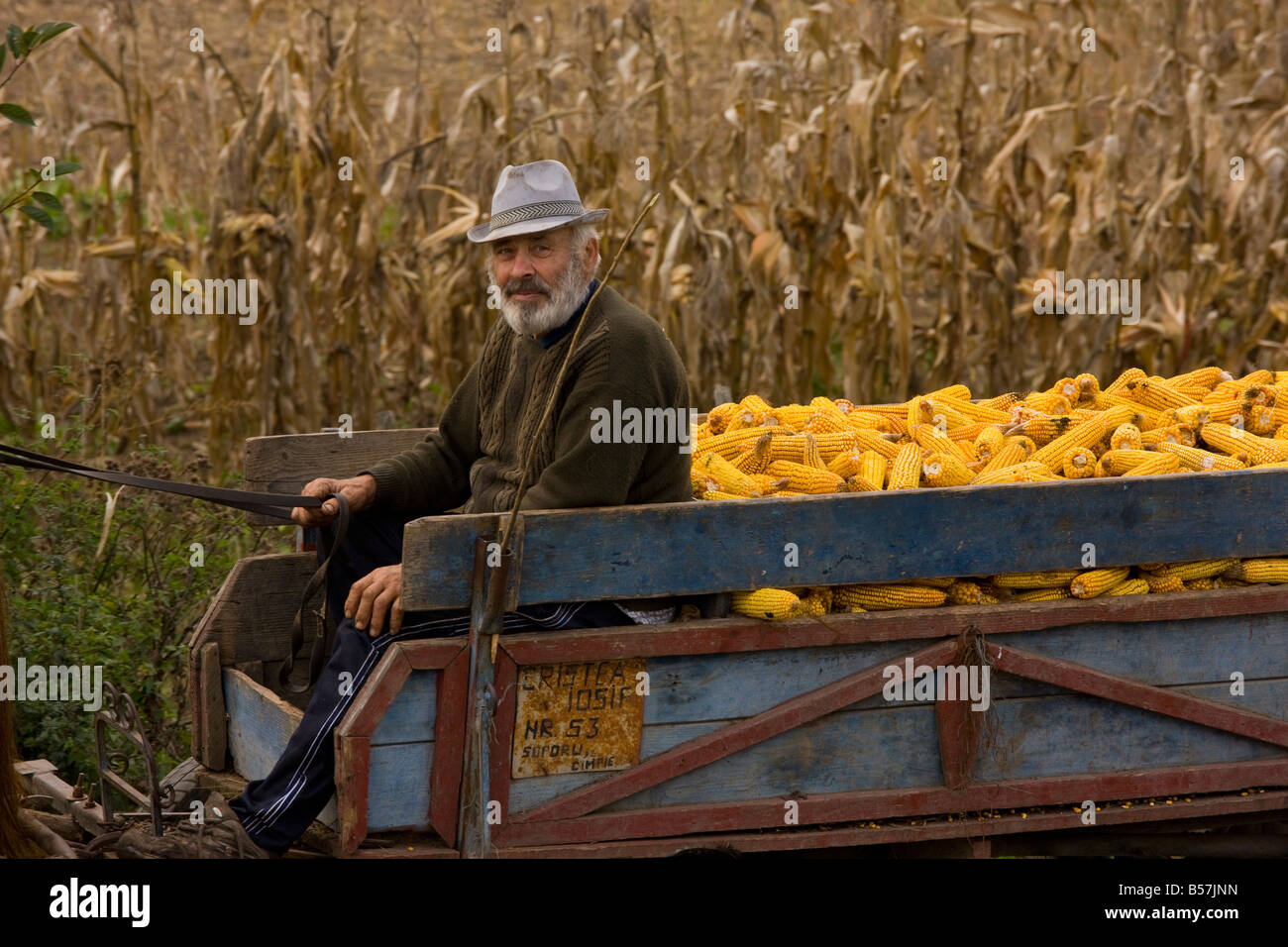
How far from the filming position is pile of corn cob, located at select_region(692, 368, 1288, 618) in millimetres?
3986

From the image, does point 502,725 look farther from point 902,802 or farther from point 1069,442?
point 1069,442

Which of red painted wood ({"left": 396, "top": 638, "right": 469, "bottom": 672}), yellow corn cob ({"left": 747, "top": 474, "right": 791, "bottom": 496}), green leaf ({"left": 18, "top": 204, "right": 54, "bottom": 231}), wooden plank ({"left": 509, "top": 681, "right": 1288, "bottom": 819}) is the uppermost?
green leaf ({"left": 18, "top": 204, "right": 54, "bottom": 231})

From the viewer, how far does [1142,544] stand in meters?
3.97

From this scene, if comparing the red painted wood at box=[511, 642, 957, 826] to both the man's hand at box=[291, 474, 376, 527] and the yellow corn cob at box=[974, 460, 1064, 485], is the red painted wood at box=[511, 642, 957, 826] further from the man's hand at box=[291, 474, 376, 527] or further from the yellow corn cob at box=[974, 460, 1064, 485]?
the man's hand at box=[291, 474, 376, 527]

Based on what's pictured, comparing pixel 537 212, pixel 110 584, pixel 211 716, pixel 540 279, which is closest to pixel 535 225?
pixel 537 212

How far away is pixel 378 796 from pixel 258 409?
4.64m

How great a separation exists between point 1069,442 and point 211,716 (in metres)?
2.74

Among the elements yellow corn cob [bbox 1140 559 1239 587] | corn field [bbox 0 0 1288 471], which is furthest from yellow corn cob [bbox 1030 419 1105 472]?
corn field [bbox 0 0 1288 471]

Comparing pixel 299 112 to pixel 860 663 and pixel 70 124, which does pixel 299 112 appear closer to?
pixel 70 124

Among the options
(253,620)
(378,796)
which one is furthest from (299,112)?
(378,796)

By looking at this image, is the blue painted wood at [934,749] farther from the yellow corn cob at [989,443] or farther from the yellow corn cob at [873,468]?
the yellow corn cob at [989,443]

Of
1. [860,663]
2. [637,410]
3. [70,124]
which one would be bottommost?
[860,663]

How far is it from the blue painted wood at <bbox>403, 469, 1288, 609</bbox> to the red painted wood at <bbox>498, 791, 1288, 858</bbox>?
64cm

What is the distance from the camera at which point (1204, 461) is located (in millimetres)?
4305
